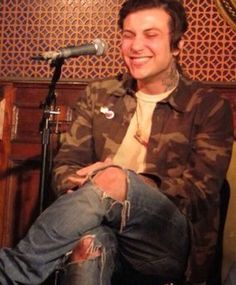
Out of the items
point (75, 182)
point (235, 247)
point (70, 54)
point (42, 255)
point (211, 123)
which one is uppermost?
point (70, 54)

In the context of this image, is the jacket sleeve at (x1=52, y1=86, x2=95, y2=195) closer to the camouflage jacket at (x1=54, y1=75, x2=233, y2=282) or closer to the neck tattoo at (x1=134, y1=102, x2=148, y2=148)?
the camouflage jacket at (x1=54, y1=75, x2=233, y2=282)

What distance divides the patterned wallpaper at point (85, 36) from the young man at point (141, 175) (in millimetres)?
521

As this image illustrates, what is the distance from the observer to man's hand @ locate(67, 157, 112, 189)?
1515 mm

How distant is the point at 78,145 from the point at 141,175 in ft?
1.24

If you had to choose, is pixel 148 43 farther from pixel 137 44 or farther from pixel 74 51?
pixel 74 51

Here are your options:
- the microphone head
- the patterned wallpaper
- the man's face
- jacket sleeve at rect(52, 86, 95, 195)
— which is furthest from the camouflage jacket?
the patterned wallpaper

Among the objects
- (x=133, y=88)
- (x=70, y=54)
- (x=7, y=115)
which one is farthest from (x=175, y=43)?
(x=7, y=115)

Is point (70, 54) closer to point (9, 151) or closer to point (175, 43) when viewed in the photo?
point (175, 43)

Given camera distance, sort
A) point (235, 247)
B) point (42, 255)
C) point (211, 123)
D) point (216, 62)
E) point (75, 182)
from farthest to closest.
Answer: point (216, 62) < point (235, 247) < point (211, 123) < point (75, 182) < point (42, 255)

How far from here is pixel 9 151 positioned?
2.51 m

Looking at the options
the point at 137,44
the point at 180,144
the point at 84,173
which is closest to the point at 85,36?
the point at 137,44

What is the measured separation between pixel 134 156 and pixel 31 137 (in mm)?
842

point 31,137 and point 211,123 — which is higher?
point 211,123

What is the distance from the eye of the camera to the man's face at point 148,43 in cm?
178
